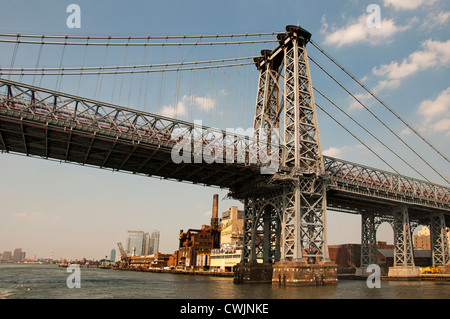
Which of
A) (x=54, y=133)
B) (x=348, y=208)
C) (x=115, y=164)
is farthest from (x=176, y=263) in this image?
(x=54, y=133)

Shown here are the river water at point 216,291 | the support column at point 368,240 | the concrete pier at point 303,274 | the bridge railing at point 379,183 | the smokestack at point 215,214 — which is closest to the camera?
the river water at point 216,291

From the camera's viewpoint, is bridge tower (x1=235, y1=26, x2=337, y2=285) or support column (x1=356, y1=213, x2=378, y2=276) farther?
support column (x1=356, y1=213, x2=378, y2=276)

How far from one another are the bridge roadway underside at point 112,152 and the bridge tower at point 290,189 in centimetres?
A: 424

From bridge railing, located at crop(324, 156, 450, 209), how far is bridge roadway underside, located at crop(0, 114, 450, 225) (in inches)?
94.8

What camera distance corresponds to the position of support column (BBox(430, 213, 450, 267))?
8444 cm

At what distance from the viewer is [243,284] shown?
57.1 meters

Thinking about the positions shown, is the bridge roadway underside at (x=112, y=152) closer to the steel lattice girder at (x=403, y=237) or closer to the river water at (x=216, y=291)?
the river water at (x=216, y=291)

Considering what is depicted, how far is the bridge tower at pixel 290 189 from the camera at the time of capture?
50.2 metres

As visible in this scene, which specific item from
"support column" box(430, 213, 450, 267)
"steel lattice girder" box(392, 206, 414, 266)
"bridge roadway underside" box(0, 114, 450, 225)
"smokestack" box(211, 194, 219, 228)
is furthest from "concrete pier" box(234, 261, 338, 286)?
"smokestack" box(211, 194, 219, 228)

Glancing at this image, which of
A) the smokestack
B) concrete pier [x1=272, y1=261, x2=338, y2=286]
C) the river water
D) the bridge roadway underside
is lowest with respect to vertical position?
the river water

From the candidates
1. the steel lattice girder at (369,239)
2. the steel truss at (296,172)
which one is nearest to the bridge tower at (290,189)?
the steel truss at (296,172)

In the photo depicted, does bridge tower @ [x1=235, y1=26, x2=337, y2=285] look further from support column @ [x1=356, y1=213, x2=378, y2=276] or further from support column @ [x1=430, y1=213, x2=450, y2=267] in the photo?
support column @ [x1=430, y1=213, x2=450, y2=267]

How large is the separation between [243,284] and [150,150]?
86.9ft
